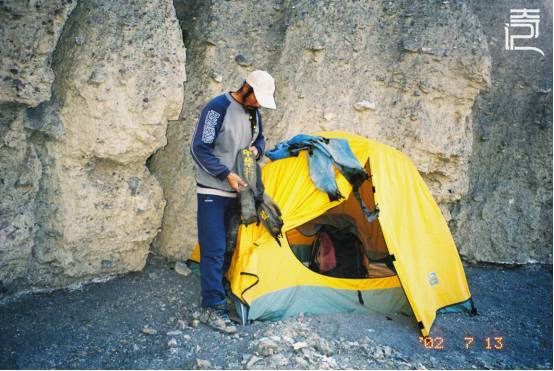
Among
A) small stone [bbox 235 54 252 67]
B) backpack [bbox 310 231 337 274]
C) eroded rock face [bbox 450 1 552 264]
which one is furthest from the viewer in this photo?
eroded rock face [bbox 450 1 552 264]

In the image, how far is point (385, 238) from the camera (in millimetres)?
3936

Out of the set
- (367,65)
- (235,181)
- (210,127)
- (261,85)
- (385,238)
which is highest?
(367,65)

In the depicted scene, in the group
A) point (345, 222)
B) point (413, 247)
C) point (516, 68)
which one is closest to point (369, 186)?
point (345, 222)

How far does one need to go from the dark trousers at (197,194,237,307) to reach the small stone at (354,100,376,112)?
237cm

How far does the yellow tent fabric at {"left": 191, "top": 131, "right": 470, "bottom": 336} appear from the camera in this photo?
3.88 m

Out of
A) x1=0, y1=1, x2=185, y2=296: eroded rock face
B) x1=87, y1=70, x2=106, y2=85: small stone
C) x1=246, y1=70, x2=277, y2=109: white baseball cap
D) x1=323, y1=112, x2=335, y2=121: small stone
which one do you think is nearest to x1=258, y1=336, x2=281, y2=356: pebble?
x1=246, y1=70, x2=277, y2=109: white baseball cap

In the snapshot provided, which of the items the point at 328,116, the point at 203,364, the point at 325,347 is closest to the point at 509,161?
the point at 328,116

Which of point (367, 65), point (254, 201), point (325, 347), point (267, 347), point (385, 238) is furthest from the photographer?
point (367, 65)

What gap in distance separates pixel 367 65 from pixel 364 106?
0.51m

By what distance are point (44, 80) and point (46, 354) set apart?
199 centimetres

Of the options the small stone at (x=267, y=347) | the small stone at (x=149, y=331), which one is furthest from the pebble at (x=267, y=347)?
the small stone at (x=149, y=331)

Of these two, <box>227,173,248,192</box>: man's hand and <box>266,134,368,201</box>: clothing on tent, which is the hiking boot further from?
<box>266,134,368,201</box>: clothing on tent

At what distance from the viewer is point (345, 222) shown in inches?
195

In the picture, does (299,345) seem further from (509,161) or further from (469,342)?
(509,161)
